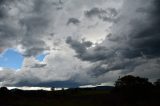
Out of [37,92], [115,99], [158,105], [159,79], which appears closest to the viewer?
[158,105]

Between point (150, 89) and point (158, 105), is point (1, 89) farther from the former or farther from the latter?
point (158, 105)

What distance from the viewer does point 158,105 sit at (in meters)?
53.8

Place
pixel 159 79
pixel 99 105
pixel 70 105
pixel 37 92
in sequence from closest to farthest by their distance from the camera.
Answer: pixel 99 105
pixel 70 105
pixel 159 79
pixel 37 92

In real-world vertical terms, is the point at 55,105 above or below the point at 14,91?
below

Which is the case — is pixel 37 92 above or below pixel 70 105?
above

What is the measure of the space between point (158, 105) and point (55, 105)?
A: 25.7m

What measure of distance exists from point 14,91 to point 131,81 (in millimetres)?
86517

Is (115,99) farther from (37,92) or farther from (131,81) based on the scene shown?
(37,92)

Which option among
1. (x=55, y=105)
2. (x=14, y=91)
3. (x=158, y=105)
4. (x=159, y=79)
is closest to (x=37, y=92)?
(x=14, y=91)

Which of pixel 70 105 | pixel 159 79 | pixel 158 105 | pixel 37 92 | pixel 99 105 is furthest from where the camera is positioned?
pixel 37 92

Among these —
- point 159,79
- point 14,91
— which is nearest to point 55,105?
point 159,79

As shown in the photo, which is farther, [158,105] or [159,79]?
[159,79]

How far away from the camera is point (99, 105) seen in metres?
60.1

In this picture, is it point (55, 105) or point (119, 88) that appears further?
point (119, 88)
